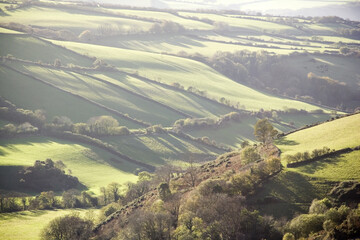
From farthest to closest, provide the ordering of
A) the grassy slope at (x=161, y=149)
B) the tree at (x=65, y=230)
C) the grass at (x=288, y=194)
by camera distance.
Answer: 1. the grassy slope at (x=161, y=149)
2. the tree at (x=65, y=230)
3. the grass at (x=288, y=194)

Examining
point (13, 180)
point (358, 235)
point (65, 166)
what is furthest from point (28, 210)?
point (358, 235)

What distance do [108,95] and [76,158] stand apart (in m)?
47.8

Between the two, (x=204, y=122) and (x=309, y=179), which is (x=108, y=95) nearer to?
(x=204, y=122)

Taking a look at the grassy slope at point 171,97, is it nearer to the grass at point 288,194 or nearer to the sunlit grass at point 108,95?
the sunlit grass at point 108,95

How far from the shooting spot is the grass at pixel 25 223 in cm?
6341

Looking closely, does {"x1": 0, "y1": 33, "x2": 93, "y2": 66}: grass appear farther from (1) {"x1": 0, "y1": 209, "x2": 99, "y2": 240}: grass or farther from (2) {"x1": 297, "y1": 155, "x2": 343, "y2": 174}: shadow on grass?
(2) {"x1": 297, "y1": 155, "x2": 343, "y2": 174}: shadow on grass

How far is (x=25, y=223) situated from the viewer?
70688 millimetres

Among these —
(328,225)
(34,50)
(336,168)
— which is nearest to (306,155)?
(336,168)

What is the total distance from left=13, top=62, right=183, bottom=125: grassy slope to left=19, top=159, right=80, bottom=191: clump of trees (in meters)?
50.3

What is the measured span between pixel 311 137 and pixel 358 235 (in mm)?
34904

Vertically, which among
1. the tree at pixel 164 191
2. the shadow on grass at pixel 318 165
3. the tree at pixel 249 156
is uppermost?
the shadow on grass at pixel 318 165

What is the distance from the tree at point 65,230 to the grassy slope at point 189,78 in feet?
379

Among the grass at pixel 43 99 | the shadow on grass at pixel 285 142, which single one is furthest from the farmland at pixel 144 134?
the grass at pixel 43 99

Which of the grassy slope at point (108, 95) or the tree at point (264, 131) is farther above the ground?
the tree at point (264, 131)
